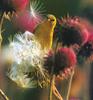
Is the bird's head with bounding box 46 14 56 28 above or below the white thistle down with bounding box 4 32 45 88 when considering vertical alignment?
above

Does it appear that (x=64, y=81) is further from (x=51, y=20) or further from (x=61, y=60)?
(x=51, y=20)

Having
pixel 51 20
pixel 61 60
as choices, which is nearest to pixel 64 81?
pixel 61 60

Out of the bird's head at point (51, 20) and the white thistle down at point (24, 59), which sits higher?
the bird's head at point (51, 20)

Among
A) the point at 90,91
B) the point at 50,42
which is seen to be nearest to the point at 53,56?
the point at 50,42

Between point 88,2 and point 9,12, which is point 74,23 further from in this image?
point 9,12
